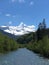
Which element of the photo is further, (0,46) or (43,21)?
(43,21)

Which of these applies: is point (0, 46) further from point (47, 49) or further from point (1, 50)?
point (47, 49)

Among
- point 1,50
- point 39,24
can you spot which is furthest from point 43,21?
point 1,50

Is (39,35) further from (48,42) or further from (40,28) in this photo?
(48,42)

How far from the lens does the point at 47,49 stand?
288 ft

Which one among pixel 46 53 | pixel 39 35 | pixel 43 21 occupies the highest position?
pixel 43 21

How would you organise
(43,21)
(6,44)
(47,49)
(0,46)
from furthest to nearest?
(43,21) < (6,44) < (0,46) < (47,49)

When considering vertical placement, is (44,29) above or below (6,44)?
above

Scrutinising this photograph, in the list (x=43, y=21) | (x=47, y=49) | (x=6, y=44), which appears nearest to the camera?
(x=47, y=49)

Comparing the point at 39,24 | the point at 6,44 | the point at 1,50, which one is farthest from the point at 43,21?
the point at 1,50

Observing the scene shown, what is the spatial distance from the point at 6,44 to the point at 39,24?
170ft

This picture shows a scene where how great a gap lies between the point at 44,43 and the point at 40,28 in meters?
63.4

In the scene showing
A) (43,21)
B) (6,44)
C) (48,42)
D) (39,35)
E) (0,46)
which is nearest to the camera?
(48,42)

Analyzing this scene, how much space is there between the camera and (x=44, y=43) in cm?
9700

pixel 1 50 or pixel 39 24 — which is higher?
pixel 39 24
